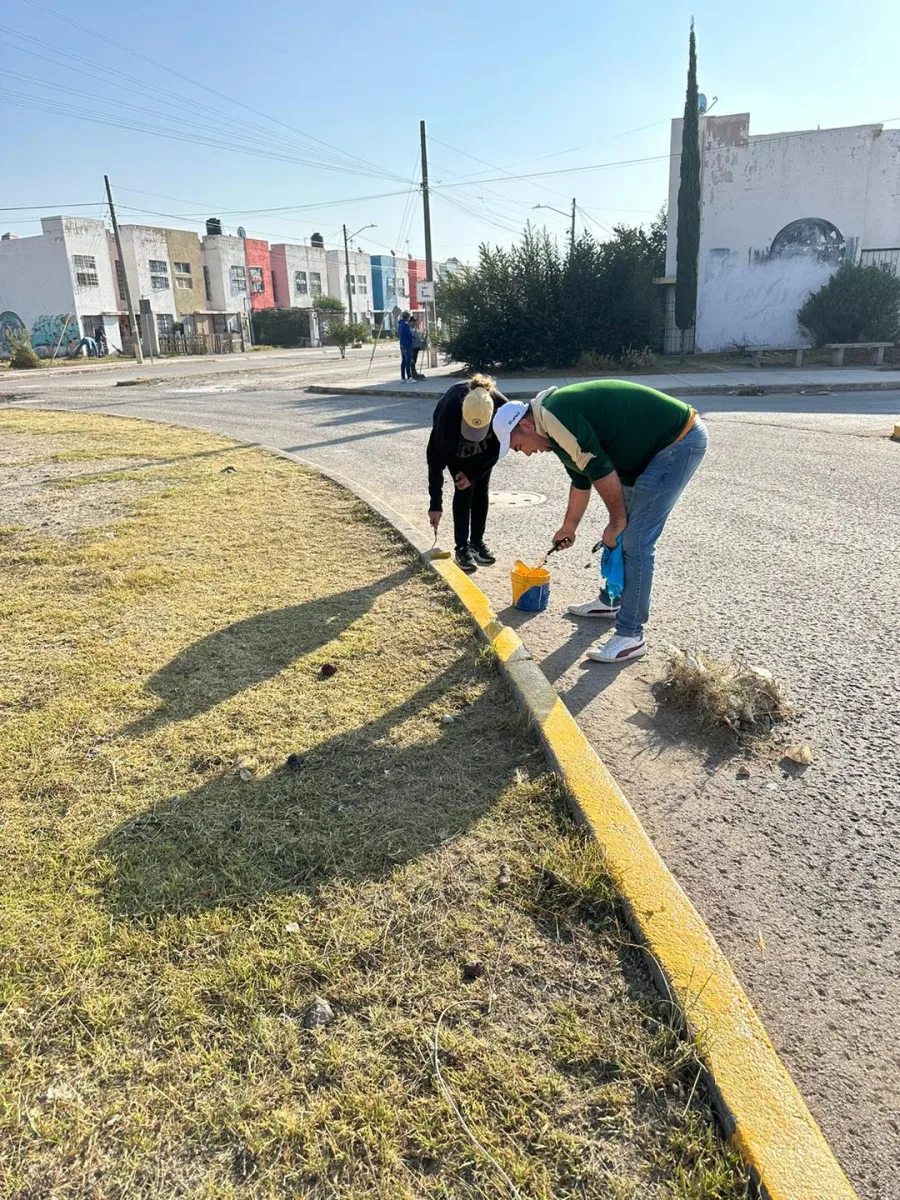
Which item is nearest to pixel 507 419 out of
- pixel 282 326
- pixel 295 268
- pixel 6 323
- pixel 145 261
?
pixel 6 323

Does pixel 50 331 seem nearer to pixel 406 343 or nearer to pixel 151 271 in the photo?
pixel 151 271

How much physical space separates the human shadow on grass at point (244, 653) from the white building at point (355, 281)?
88.1m

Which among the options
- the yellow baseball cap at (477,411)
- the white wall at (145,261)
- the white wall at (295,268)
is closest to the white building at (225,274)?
the white wall at (145,261)

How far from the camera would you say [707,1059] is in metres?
1.83

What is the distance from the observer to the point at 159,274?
64.9 m

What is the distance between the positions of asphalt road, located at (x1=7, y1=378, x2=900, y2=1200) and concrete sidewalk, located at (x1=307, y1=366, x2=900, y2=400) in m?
8.36

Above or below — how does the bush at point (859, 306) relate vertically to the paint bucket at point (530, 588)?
above

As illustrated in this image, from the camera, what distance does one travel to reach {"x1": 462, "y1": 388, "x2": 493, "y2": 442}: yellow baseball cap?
15.2 ft

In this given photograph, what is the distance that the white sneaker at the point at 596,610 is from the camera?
15.5 feet

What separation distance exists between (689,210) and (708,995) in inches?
1003

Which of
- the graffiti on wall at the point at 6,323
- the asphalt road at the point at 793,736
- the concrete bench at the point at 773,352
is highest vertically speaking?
the graffiti on wall at the point at 6,323

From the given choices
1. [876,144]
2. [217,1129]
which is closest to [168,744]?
[217,1129]

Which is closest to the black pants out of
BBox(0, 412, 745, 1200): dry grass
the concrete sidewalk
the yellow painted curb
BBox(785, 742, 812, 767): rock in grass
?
BBox(0, 412, 745, 1200): dry grass

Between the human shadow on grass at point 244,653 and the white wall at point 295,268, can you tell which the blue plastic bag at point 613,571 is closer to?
the human shadow on grass at point 244,653
